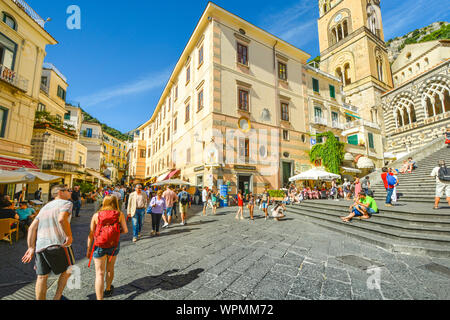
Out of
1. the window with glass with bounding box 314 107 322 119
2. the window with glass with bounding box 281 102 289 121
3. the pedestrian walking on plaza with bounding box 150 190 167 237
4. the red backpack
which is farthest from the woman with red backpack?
the window with glass with bounding box 314 107 322 119

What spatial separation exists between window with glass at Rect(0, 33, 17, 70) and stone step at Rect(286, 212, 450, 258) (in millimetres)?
20093

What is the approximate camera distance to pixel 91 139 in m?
33.5

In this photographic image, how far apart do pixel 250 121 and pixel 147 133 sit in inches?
1133

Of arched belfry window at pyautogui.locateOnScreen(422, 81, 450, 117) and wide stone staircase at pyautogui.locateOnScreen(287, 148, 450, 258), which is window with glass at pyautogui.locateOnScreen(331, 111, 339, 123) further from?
wide stone staircase at pyautogui.locateOnScreen(287, 148, 450, 258)

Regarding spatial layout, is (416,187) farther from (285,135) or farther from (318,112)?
(318,112)

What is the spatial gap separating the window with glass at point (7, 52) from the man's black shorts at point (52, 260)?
16267mm

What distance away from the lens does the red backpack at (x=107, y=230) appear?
2.73 m

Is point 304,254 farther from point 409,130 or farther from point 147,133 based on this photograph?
point 147,133

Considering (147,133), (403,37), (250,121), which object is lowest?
(250,121)

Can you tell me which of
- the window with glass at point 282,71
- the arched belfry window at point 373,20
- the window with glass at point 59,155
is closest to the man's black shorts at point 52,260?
the window with glass at point 282,71

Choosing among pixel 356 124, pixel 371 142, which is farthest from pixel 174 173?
pixel 371 142

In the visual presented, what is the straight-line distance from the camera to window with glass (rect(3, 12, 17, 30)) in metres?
12.3

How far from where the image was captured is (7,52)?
480 inches
